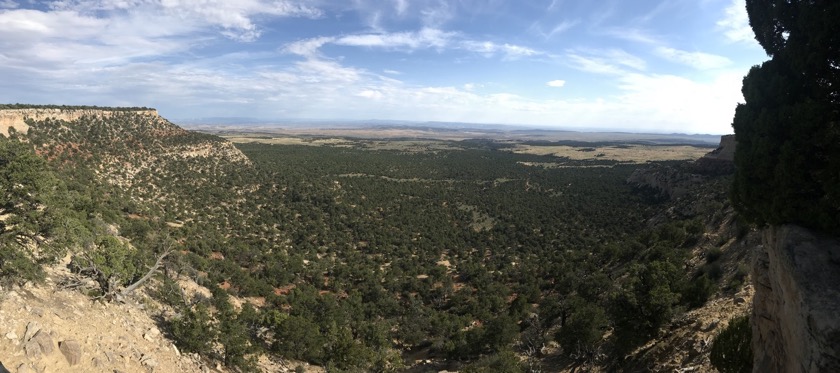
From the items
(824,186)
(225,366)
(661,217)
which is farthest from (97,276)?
(661,217)

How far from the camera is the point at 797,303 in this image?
27.6 ft

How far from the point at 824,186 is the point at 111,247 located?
24.4 meters

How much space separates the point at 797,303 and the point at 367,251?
41.3 meters

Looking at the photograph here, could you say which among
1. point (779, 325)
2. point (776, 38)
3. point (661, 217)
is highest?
point (776, 38)

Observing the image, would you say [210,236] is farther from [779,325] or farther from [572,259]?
[779,325]

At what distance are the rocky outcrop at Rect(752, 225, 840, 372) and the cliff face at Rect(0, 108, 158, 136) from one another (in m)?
63.9

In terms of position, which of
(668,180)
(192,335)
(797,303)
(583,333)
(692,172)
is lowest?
(583,333)

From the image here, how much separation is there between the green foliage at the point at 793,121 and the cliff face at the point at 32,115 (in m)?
63.4

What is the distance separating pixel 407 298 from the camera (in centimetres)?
3606

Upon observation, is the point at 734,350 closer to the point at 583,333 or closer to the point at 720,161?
the point at 583,333

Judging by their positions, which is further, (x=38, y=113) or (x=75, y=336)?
(x=38, y=113)

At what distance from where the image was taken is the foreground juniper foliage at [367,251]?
19.2 metres

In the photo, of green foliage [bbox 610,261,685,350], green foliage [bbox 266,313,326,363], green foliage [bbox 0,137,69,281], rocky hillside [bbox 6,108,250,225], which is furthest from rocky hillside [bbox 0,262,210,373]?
rocky hillside [bbox 6,108,250,225]

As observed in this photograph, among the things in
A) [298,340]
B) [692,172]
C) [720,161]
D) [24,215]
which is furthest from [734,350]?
[720,161]
